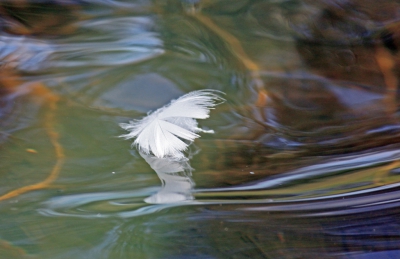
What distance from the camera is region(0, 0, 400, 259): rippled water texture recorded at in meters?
1.01

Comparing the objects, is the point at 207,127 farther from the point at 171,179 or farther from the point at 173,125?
the point at 171,179

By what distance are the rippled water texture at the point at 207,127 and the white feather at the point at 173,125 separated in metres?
0.03

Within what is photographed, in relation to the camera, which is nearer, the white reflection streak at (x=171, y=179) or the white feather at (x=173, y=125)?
the white reflection streak at (x=171, y=179)

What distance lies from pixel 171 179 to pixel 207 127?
8.4 inches

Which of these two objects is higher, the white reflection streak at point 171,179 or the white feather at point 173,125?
the white feather at point 173,125

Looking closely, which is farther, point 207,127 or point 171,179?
point 207,127

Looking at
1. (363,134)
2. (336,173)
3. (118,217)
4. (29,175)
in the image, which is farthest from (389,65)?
(29,175)

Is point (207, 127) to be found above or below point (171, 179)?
above

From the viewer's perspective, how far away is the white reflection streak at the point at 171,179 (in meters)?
1.10

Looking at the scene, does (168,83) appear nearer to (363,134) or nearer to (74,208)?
(74,208)

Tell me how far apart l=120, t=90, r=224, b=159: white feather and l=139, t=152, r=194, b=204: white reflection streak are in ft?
0.07

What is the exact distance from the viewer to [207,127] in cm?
125

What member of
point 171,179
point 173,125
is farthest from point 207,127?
point 171,179

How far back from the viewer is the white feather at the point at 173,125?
1.20 m
